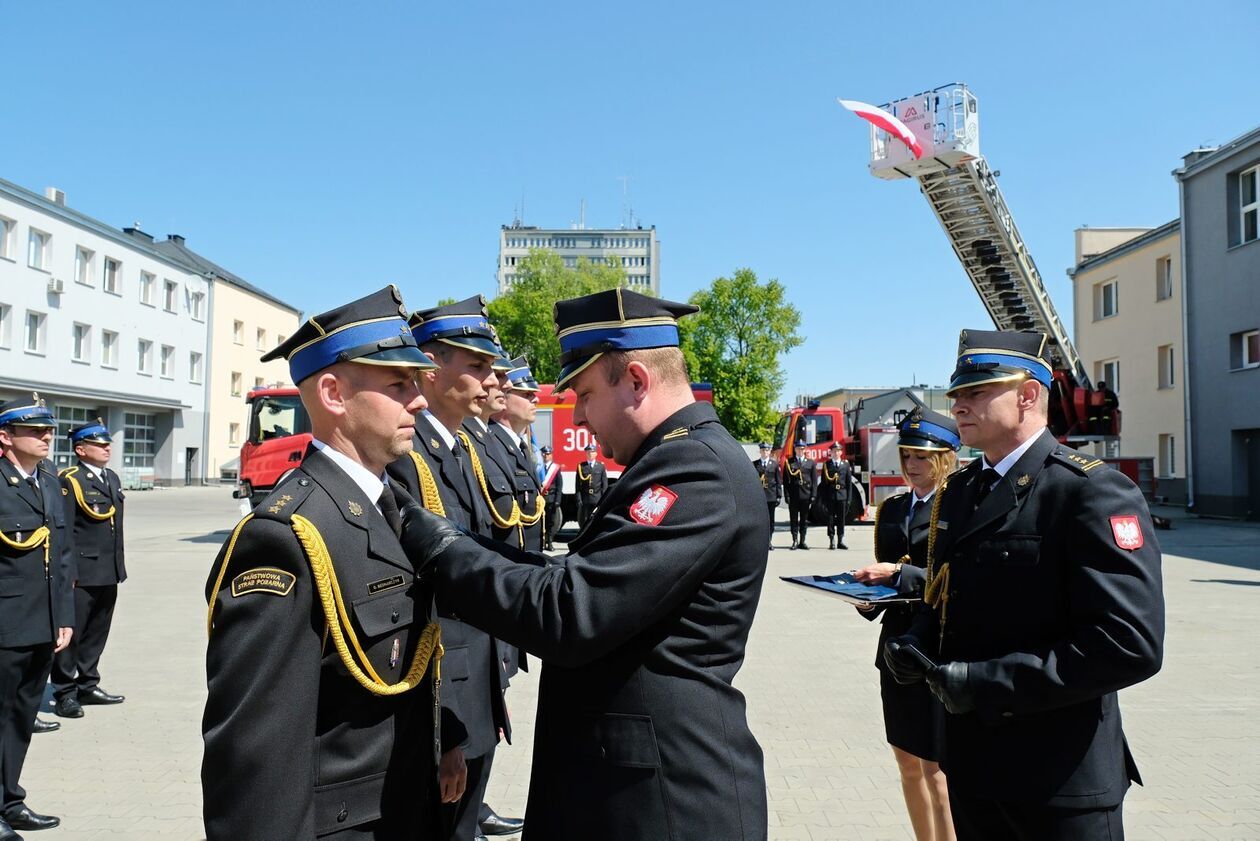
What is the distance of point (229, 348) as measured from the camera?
46.0 metres

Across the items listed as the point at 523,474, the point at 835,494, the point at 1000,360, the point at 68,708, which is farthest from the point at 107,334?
the point at 1000,360

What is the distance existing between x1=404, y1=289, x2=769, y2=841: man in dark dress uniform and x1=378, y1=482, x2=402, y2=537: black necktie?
7 centimetres

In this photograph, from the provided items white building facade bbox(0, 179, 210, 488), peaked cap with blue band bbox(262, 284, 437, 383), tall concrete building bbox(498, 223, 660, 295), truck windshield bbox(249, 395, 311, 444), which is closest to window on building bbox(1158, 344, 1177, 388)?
truck windshield bbox(249, 395, 311, 444)

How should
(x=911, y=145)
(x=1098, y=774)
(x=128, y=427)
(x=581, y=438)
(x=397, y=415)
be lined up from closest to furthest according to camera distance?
(x=397, y=415) < (x=1098, y=774) < (x=911, y=145) < (x=581, y=438) < (x=128, y=427)

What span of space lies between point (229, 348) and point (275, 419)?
31.2m

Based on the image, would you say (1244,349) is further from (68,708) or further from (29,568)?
(29,568)

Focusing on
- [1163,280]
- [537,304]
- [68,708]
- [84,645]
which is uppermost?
[537,304]

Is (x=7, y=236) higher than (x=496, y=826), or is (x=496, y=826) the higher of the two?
(x=7, y=236)

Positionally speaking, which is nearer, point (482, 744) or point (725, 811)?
point (725, 811)

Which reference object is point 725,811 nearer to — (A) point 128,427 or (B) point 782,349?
(A) point 128,427

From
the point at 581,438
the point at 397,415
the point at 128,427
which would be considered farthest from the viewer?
the point at 128,427

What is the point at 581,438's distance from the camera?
19891mm

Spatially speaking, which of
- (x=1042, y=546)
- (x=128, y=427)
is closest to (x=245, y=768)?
(x=1042, y=546)

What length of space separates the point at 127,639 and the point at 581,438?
11.7 metres
